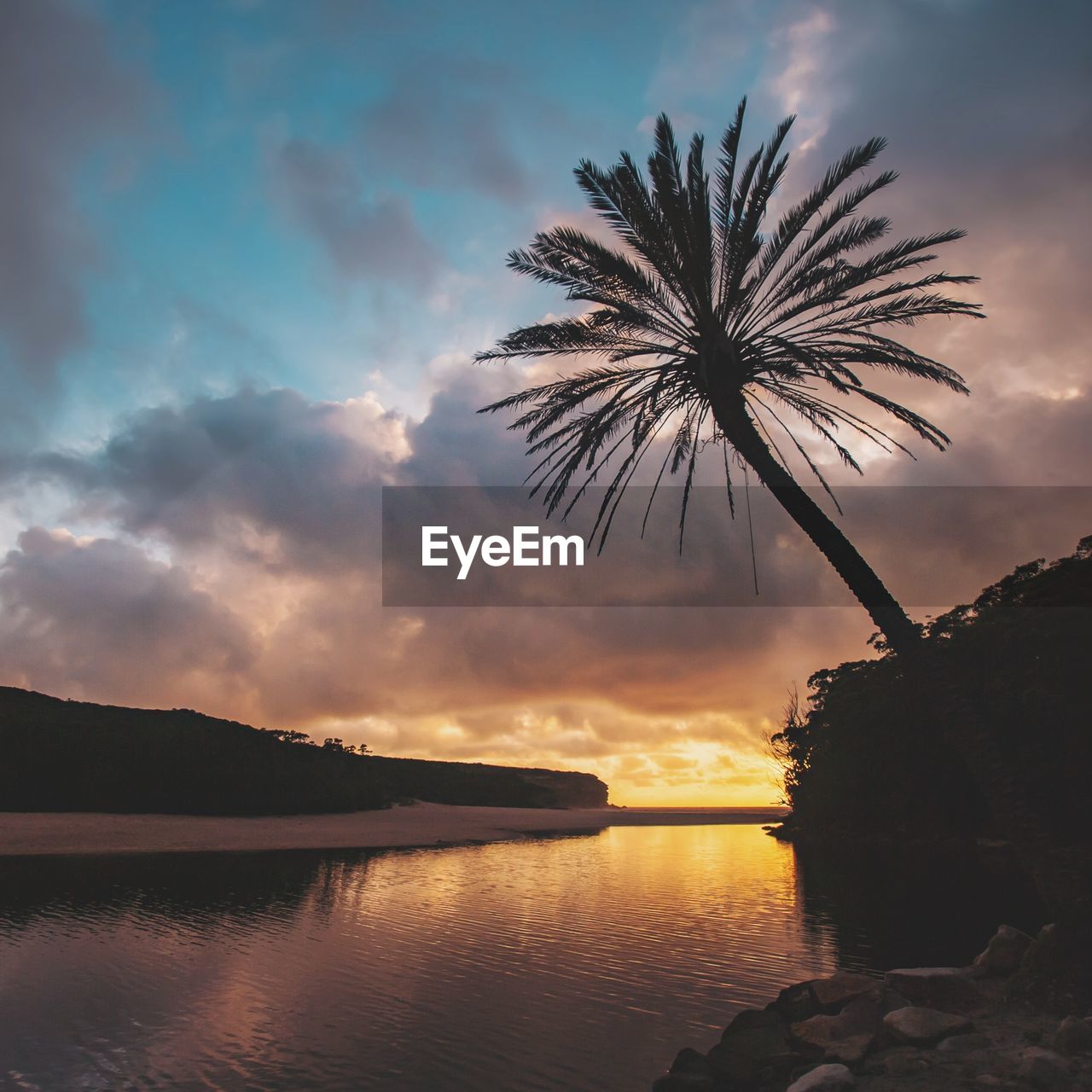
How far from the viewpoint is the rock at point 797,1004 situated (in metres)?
12.1

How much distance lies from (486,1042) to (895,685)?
30.8 m

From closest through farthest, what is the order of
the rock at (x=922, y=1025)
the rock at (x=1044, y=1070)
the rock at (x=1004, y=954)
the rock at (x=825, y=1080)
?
1. the rock at (x=1044, y=1070)
2. the rock at (x=825, y=1080)
3. the rock at (x=922, y=1025)
4. the rock at (x=1004, y=954)

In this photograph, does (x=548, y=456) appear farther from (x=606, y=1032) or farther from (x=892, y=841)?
(x=892, y=841)

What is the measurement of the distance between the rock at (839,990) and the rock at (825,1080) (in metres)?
2.90

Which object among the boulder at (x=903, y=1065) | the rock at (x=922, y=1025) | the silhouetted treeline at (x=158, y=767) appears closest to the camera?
the boulder at (x=903, y=1065)

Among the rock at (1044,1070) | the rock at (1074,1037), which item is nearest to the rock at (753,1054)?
the rock at (1044,1070)

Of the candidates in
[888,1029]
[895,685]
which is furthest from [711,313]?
[895,685]

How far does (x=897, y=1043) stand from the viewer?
10.0m

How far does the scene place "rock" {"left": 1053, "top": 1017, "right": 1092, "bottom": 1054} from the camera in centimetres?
919

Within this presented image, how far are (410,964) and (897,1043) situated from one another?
35.9 ft

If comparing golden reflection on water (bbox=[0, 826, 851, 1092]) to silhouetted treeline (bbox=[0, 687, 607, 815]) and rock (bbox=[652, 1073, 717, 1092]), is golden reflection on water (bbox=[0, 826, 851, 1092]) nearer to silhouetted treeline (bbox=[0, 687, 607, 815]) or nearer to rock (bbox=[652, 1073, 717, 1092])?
rock (bbox=[652, 1073, 717, 1092])

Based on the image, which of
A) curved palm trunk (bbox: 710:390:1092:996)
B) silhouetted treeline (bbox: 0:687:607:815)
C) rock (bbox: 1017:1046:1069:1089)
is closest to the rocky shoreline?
rock (bbox: 1017:1046:1069:1089)

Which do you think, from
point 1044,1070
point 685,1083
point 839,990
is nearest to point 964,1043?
point 1044,1070

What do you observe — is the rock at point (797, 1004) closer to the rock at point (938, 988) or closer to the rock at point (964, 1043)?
the rock at point (938, 988)
